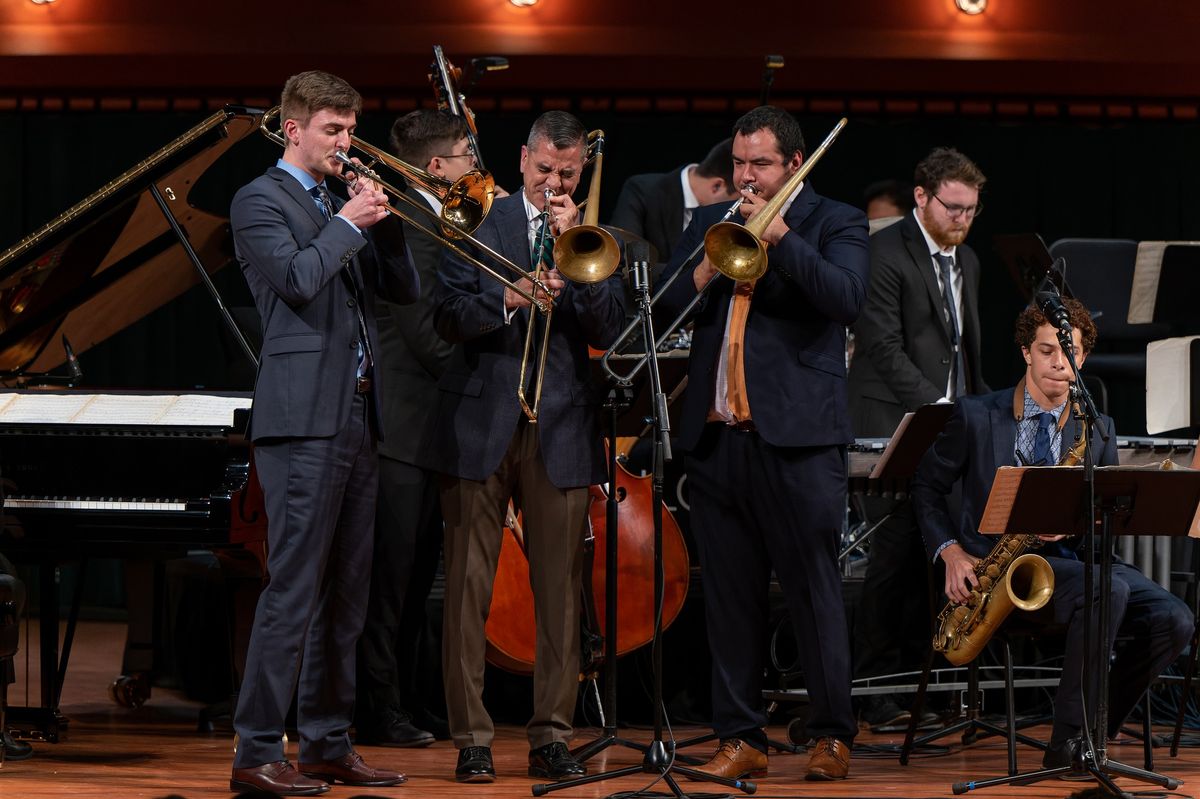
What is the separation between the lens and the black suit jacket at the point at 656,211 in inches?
251

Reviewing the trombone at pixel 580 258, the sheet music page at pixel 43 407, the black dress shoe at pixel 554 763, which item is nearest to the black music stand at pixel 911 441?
the black dress shoe at pixel 554 763

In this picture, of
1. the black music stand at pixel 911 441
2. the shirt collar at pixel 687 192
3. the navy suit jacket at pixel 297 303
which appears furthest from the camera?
the shirt collar at pixel 687 192

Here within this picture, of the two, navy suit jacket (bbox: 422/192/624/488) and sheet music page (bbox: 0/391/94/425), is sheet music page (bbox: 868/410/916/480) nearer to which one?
navy suit jacket (bbox: 422/192/624/488)

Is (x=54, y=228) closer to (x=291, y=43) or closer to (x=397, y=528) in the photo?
(x=397, y=528)

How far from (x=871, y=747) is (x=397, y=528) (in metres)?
1.57

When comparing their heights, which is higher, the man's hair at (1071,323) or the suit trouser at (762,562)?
the man's hair at (1071,323)

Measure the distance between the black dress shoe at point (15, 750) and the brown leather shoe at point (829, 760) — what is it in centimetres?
217

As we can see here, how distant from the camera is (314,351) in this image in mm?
3859

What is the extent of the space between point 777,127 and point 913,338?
5.44 feet

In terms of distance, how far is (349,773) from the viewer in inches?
158

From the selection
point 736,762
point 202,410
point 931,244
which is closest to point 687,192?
point 931,244

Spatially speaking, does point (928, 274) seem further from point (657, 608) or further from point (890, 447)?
point (657, 608)

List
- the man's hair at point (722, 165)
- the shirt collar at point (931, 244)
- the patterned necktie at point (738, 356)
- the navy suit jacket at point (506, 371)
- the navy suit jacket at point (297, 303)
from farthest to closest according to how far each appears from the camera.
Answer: the man's hair at point (722, 165), the shirt collar at point (931, 244), the patterned necktie at point (738, 356), the navy suit jacket at point (506, 371), the navy suit jacket at point (297, 303)

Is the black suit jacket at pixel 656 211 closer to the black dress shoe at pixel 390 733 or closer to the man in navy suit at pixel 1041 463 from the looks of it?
the man in navy suit at pixel 1041 463
